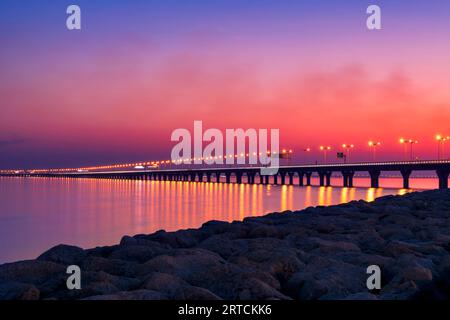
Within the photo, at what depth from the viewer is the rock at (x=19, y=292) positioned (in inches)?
A: 185

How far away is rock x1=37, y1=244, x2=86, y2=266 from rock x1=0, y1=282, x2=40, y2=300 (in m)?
1.86

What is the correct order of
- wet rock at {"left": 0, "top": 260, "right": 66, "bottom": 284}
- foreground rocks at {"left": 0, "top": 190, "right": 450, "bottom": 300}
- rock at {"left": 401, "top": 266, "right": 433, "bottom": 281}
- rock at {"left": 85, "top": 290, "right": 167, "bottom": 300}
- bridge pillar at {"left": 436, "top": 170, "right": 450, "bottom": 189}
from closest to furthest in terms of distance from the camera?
1. rock at {"left": 85, "top": 290, "right": 167, "bottom": 300}
2. foreground rocks at {"left": 0, "top": 190, "right": 450, "bottom": 300}
3. rock at {"left": 401, "top": 266, "right": 433, "bottom": 281}
4. wet rock at {"left": 0, "top": 260, "right": 66, "bottom": 284}
5. bridge pillar at {"left": 436, "top": 170, "right": 450, "bottom": 189}

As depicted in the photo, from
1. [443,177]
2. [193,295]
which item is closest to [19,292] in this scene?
[193,295]

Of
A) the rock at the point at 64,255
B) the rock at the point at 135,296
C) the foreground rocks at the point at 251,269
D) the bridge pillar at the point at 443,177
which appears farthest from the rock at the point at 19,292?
the bridge pillar at the point at 443,177

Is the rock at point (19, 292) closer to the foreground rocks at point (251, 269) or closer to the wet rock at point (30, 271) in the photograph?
the foreground rocks at point (251, 269)

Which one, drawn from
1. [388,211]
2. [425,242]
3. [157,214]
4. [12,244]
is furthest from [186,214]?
[425,242]

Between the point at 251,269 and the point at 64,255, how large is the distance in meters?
3.34

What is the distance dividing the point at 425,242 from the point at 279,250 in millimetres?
2657

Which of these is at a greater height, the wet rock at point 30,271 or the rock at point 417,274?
the rock at point 417,274

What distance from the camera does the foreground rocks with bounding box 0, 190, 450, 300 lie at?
4.86 metres

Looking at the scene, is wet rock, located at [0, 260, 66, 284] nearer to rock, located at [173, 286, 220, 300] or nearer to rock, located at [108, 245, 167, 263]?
rock, located at [108, 245, 167, 263]

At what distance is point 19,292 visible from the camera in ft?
15.8

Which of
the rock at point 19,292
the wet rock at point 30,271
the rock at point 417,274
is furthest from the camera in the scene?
the wet rock at point 30,271

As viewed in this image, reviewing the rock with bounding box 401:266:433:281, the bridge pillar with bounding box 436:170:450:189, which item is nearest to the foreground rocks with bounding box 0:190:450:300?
the rock with bounding box 401:266:433:281
